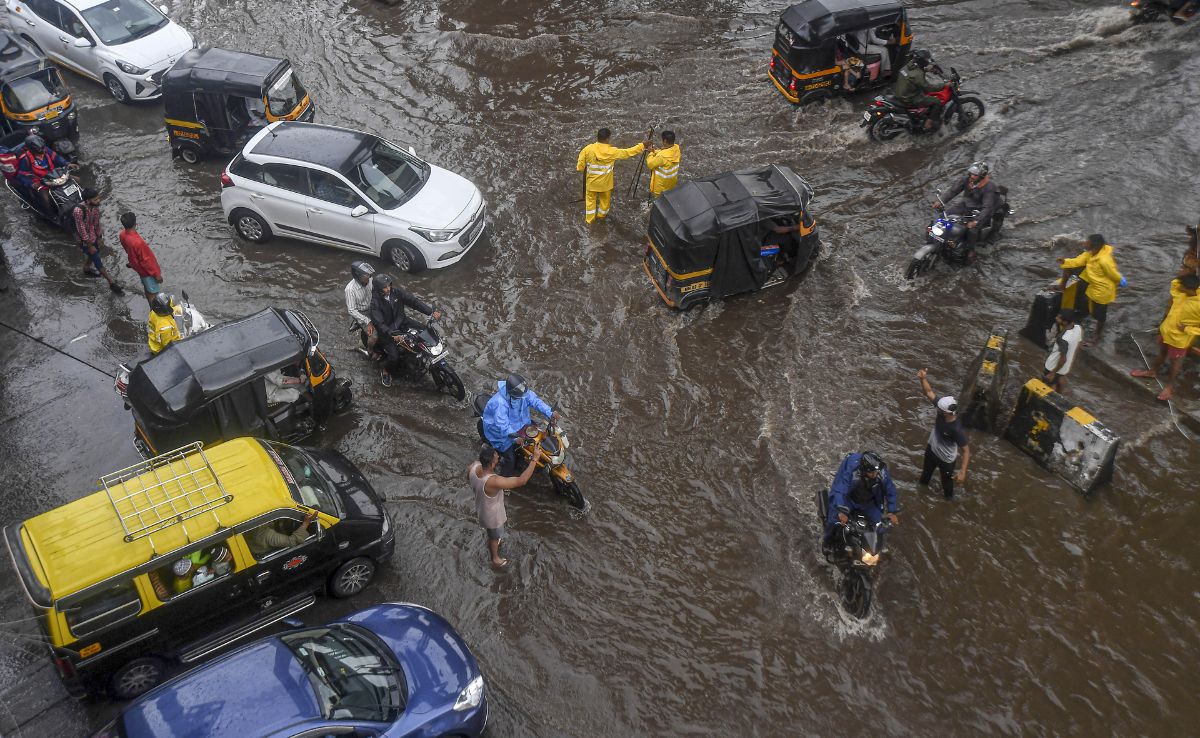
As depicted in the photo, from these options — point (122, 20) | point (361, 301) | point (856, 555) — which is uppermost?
point (122, 20)

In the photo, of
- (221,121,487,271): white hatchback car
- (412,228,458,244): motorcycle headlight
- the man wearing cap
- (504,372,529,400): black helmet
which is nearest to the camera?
the man wearing cap

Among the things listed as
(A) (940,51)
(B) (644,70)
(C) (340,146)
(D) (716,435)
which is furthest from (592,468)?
(A) (940,51)

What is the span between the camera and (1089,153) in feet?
44.4

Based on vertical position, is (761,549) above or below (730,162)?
below

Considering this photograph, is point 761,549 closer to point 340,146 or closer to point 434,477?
point 434,477

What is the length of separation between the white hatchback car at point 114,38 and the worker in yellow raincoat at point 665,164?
33.7 feet

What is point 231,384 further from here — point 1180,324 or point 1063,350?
point 1180,324

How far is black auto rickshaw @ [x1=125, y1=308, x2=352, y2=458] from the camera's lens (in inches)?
340

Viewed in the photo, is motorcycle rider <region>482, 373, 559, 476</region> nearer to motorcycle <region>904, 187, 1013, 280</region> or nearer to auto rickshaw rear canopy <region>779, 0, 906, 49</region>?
motorcycle <region>904, 187, 1013, 280</region>

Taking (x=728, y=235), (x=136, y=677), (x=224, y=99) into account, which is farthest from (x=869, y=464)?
(x=224, y=99)

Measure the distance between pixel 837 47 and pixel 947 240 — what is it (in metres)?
5.39

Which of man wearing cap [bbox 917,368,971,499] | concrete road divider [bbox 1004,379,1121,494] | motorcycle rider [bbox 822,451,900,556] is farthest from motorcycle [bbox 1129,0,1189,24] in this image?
motorcycle rider [bbox 822,451,900,556]

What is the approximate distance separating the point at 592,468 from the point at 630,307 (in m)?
2.97

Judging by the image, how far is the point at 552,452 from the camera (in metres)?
8.64
